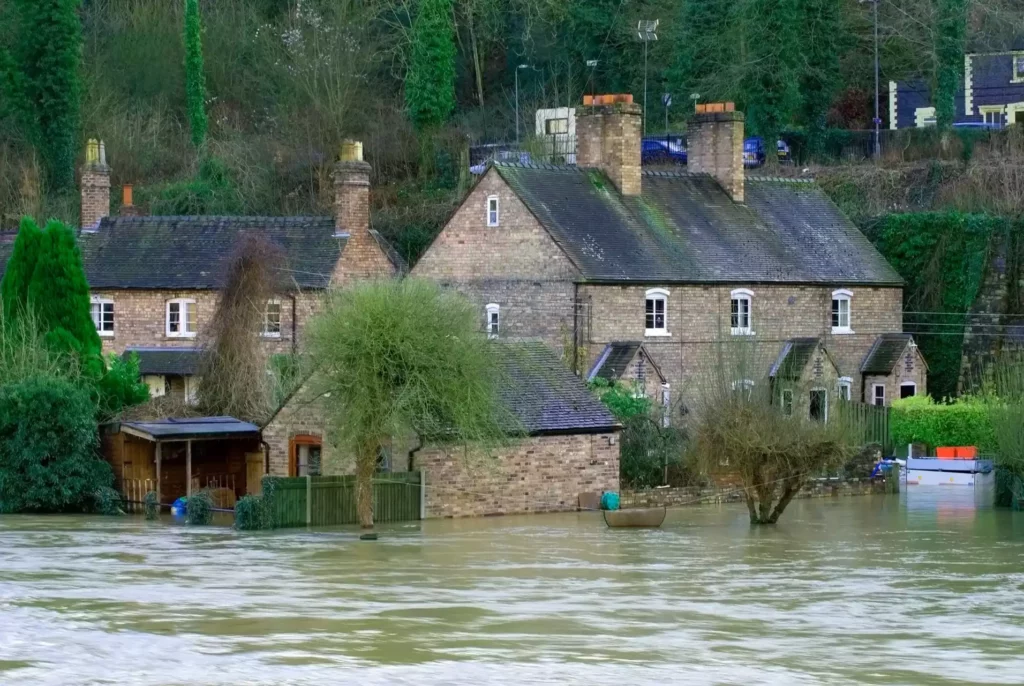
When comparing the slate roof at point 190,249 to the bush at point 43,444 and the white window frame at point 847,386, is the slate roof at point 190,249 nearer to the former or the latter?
the bush at point 43,444

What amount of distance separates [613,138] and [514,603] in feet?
84.4

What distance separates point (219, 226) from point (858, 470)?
20.6 metres

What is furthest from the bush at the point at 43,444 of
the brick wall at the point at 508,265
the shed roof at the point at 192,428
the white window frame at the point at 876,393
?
the white window frame at the point at 876,393

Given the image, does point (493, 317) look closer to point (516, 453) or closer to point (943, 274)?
point (516, 453)

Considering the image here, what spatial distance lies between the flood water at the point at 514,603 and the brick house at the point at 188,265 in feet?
43.9

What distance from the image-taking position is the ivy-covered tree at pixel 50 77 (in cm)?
6550

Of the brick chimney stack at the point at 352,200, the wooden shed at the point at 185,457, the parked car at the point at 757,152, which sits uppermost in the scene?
the parked car at the point at 757,152

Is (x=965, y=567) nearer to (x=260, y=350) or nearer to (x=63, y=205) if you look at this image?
(x=260, y=350)

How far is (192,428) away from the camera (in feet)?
142

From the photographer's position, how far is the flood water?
82.5ft

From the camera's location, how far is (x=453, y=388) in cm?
3856

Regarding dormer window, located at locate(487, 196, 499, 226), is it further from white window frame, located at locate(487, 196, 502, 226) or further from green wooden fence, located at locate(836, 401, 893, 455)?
green wooden fence, located at locate(836, 401, 893, 455)

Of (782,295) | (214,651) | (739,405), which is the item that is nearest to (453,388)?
(739,405)

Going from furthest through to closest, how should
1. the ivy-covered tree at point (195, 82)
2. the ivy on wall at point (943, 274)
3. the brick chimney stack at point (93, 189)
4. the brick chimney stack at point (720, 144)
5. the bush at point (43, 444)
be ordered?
the ivy-covered tree at point (195, 82) → the brick chimney stack at point (93, 189) → the ivy on wall at point (943, 274) → the brick chimney stack at point (720, 144) → the bush at point (43, 444)
